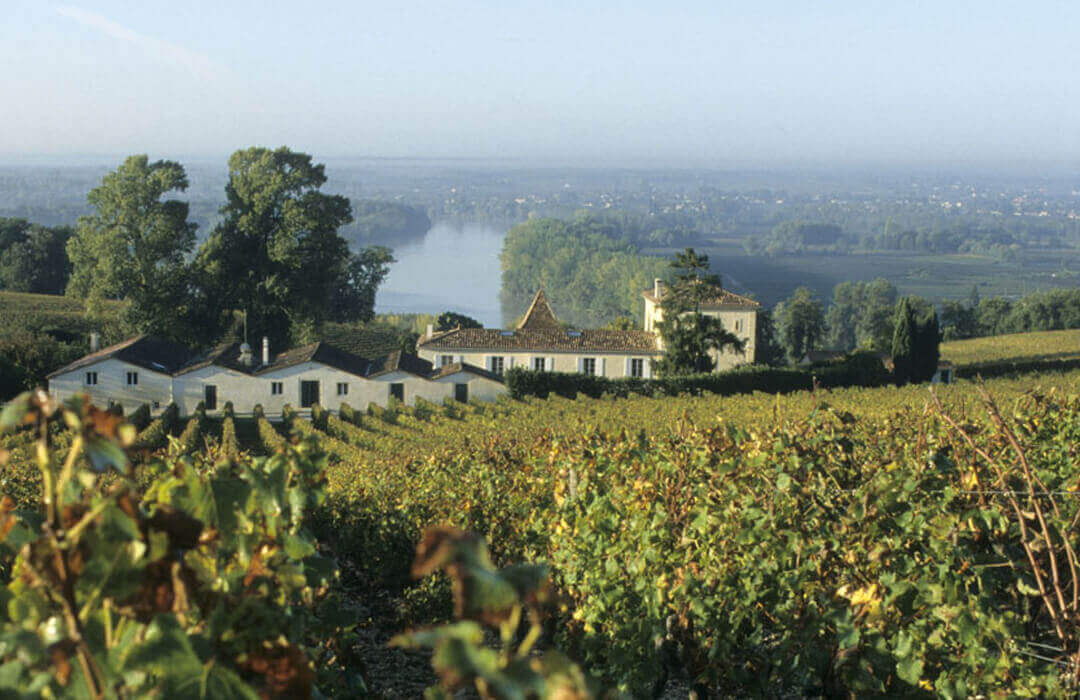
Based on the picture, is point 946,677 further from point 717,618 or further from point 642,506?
point 642,506

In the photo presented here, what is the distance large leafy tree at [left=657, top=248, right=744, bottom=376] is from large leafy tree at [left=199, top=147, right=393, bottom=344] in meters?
14.7

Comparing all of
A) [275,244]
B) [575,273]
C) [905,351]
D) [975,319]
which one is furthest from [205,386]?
[575,273]

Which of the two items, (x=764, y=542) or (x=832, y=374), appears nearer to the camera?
(x=764, y=542)

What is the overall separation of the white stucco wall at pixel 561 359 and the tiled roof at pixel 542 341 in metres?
0.21

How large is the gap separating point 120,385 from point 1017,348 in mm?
42474

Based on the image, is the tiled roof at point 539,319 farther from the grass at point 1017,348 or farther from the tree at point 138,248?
the grass at point 1017,348

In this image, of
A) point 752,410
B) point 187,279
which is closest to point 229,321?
point 187,279

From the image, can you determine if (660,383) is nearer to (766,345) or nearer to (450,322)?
(450,322)

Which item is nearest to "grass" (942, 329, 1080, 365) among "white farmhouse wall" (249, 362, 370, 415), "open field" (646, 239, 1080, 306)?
"white farmhouse wall" (249, 362, 370, 415)

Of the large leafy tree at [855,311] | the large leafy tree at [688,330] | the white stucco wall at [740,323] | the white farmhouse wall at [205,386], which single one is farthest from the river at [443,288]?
the white farmhouse wall at [205,386]

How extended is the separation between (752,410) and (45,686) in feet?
70.5

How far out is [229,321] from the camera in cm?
4469

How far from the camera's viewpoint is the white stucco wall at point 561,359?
42875mm

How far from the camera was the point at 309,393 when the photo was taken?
112 ft
